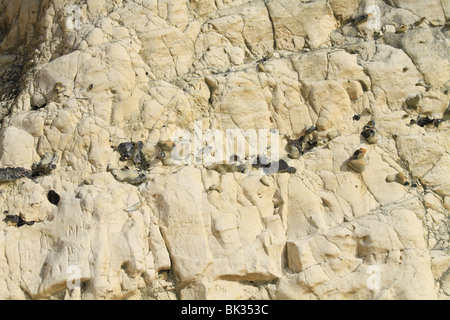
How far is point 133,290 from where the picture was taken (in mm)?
5621

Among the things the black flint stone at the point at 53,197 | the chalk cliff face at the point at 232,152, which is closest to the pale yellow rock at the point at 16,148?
the chalk cliff face at the point at 232,152

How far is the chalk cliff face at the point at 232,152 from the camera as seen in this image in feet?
18.6

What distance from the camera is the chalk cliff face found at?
5.66 m

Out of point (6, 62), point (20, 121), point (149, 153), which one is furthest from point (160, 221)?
point (6, 62)

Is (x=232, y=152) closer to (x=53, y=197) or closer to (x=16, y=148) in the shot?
(x=53, y=197)

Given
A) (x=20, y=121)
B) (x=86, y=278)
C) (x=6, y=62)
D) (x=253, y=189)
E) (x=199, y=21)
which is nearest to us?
(x=86, y=278)

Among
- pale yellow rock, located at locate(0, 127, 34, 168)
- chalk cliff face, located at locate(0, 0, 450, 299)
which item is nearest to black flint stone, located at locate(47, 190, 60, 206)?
chalk cliff face, located at locate(0, 0, 450, 299)

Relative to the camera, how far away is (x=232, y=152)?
6.44m

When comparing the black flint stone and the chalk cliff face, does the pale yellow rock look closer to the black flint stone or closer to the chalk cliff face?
the chalk cliff face

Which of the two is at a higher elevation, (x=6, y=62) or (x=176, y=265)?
(x=6, y=62)

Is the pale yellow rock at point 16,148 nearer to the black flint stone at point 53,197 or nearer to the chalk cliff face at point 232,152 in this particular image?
the chalk cliff face at point 232,152

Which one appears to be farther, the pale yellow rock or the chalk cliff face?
the pale yellow rock

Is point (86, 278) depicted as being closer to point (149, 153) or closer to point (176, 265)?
point (176, 265)

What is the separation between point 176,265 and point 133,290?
0.50 meters
